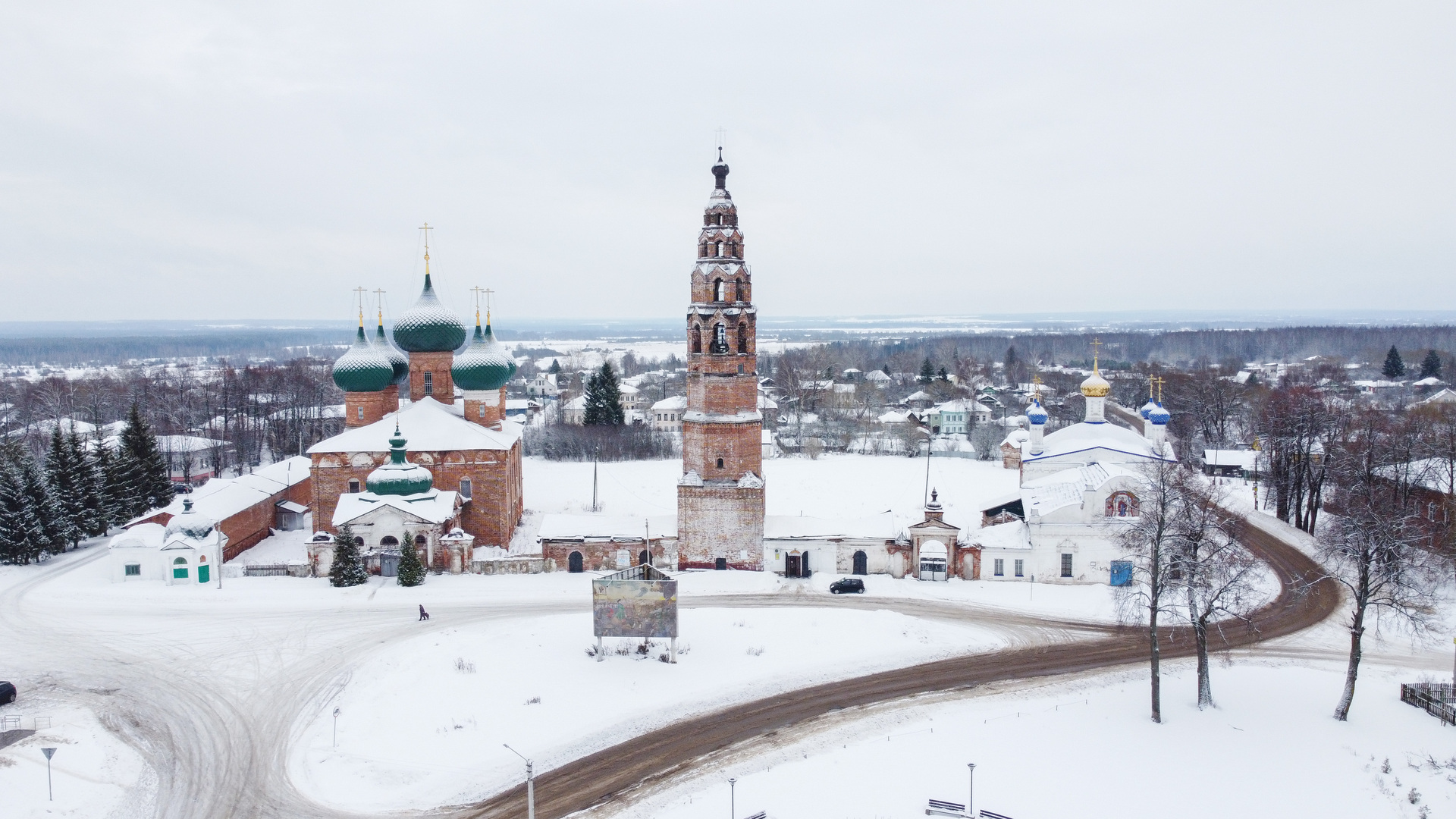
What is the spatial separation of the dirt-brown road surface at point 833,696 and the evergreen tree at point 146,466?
27.3 m

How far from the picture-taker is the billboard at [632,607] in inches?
818

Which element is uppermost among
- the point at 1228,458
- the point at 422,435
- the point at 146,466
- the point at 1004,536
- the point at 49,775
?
the point at 422,435

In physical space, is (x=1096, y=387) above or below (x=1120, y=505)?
above

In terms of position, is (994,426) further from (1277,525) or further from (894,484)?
(1277,525)

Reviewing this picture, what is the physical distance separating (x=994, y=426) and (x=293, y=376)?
51810mm

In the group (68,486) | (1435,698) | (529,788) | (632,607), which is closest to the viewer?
(529,788)

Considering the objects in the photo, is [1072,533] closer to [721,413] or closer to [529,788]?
[721,413]

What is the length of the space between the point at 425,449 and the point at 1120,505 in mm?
22720

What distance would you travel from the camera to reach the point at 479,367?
113 feet

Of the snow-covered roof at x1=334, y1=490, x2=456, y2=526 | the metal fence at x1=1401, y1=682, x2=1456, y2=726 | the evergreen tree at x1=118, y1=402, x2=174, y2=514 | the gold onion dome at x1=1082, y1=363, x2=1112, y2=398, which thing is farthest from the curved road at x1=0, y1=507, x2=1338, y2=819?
the gold onion dome at x1=1082, y1=363, x2=1112, y2=398

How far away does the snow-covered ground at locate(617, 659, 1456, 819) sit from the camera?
14.8 metres

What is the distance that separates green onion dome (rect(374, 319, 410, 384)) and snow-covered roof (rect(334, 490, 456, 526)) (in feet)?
24.3

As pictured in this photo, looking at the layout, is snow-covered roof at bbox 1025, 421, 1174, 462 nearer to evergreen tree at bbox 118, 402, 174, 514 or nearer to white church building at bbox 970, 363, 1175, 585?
white church building at bbox 970, 363, 1175, 585

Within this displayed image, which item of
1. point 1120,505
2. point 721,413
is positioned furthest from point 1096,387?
point 721,413
